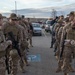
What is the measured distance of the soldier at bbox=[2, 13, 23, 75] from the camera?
Result: 998 centimetres

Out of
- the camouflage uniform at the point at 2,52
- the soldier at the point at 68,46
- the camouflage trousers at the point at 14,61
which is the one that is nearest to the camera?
the camouflage uniform at the point at 2,52

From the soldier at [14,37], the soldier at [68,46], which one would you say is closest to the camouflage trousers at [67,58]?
the soldier at [68,46]

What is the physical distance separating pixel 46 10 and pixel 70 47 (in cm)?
18334

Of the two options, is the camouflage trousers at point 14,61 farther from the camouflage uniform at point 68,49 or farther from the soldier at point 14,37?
the camouflage uniform at point 68,49

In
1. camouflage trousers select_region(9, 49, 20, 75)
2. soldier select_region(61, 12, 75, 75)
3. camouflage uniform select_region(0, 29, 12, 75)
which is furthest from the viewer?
soldier select_region(61, 12, 75, 75)

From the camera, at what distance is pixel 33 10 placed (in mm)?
187250

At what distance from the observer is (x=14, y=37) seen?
10320 millimetres

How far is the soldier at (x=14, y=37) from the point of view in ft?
32.8

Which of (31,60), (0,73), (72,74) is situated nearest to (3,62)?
(0,73)

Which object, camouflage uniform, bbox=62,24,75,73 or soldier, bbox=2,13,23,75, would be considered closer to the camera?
soldier, bbox=2,13,23,75

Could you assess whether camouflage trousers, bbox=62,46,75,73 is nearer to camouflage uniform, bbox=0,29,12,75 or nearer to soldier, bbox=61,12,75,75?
soldier, bbox=61,12,75,75

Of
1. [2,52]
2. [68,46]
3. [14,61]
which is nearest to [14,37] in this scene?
[14,61]

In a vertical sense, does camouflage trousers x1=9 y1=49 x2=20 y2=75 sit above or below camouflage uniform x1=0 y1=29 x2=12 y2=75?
below

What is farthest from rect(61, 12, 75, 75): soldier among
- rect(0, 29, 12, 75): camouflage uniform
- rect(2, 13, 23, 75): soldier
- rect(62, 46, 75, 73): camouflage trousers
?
rect(0, 29, 12, 75): camouflage uniform
